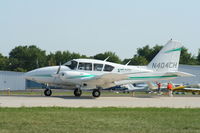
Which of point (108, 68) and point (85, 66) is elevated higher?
point (85, 66)

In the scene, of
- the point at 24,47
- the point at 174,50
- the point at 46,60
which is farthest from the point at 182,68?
the point at 24,47

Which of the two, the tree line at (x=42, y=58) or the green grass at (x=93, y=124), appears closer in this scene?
the green grass at (x=93, y=124)

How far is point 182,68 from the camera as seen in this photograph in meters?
55.8

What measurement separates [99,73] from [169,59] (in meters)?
6.01

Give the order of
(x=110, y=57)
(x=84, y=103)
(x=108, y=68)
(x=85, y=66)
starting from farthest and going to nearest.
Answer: (x=110, y=57), (x=108, y=68), (x=85, y=66), (x=84, y=103)

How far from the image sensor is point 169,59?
28812mm

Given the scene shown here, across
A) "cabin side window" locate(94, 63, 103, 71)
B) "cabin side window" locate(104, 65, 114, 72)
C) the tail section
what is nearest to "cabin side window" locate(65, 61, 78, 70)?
"cabin side window" locate(94, 63, 103, 71)

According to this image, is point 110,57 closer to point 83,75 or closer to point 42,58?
point 42,58

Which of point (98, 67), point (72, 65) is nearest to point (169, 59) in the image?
point (98, 67)

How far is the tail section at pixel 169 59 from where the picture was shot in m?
28.8

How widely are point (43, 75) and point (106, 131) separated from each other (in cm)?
1725

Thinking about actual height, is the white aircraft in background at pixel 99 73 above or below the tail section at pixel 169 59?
below

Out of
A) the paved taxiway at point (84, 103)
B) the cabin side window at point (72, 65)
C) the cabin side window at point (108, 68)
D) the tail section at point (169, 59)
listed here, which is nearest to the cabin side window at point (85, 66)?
the cabin side window at point (72, 65)

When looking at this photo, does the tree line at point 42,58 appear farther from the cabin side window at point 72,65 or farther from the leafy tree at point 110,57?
the cabin side window at point 72,65
